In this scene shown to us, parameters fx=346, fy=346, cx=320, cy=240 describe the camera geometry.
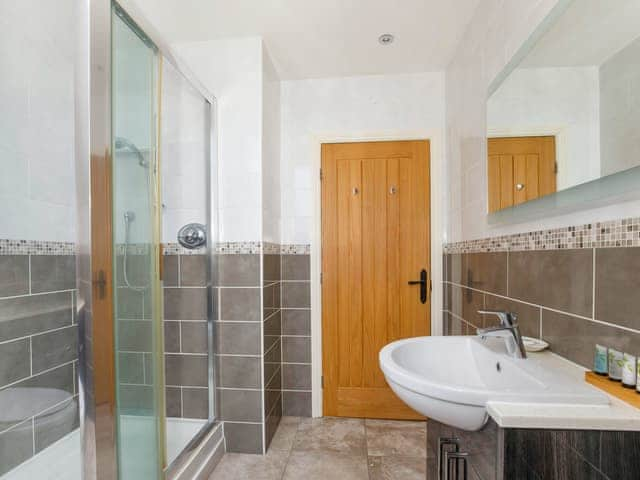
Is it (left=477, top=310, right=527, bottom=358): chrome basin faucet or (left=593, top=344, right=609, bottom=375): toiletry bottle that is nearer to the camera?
(left=593, top=344, right=609, bottom=375): toiletry bottle

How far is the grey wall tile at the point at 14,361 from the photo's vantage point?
1312 millimetres

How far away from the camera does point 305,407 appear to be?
98.2 inches

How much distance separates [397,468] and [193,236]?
5.66 feet

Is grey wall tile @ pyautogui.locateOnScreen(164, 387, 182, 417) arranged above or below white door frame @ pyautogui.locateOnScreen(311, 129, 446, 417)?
below

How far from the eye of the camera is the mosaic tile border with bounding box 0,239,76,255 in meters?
1.33

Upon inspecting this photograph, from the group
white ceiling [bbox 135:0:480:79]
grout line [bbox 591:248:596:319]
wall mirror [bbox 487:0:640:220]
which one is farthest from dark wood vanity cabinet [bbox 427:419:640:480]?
white ceiling [bbox 135:0:480:79]

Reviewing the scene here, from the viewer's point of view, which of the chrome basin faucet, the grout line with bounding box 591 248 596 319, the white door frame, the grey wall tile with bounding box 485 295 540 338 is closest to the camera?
the grout line with bounding box 591 248 596 319

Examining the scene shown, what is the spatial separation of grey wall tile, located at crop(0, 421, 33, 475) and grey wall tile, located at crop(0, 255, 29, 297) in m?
0.53

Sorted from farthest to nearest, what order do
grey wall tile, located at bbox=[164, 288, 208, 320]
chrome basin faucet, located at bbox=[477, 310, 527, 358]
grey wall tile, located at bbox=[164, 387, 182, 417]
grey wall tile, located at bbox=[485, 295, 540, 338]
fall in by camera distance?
grey wall tile, located at bbox=[164, 288, 208, 320] → grey wall tile, located at bbox=[164, 387, 182, 417] → grey wall tile, located at bbox=[485, 295, 540, 338] → chrome basin faucet, located at bbox=[477, 310, 527, 358]

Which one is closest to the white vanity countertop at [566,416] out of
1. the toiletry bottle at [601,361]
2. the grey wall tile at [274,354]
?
the toiletry bottle at [601,361]

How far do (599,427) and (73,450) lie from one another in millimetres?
1545

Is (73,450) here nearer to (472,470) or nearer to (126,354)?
(126,354)

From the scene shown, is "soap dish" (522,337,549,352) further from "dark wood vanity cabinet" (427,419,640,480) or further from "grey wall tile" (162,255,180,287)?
"grey wall tile" (162,255,180,287)

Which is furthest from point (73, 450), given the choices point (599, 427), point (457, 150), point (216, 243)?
point (457, 150)
